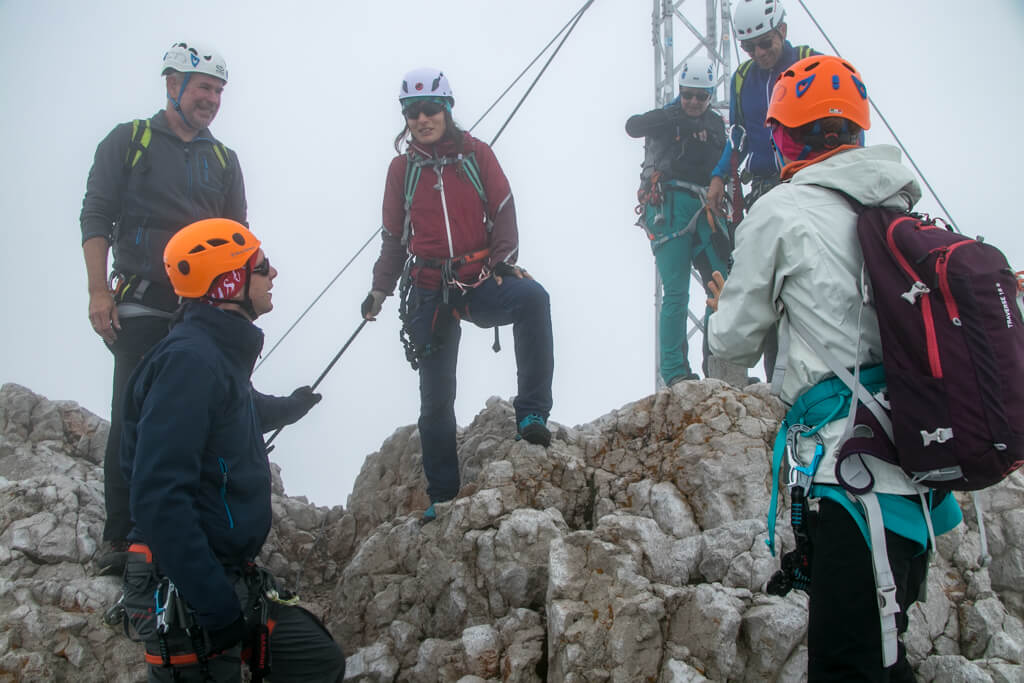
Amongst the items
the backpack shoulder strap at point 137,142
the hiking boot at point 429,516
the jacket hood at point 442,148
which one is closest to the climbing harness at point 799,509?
the hiking boot at point 429,516

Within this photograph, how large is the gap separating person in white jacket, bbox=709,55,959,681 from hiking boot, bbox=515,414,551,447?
302cm

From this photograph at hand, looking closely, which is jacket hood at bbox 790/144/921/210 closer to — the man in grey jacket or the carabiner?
the carabiner

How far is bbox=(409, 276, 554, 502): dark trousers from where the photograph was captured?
616cm

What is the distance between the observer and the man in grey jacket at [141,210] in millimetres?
5215

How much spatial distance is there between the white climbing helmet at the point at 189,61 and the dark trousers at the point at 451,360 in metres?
2.36

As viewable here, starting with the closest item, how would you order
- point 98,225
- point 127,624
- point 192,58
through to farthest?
point 127,624
point 98,225
point 192,58

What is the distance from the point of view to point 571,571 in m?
4.90

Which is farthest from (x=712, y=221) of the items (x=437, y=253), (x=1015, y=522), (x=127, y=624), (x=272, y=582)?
(x=127, y=624)

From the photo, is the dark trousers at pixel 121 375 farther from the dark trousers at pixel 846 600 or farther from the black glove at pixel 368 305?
the dark trousers at pixel 846 600

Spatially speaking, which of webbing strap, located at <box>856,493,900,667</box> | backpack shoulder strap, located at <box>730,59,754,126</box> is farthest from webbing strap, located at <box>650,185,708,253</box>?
webbing strap, located at <box>856,493,900,667</box>

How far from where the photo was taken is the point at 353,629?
5816 mm

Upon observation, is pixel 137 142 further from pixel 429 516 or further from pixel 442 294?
pixel 429 516

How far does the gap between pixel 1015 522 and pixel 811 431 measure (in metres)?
3.53

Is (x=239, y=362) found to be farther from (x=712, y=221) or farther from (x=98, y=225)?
(x=712, y=221)
